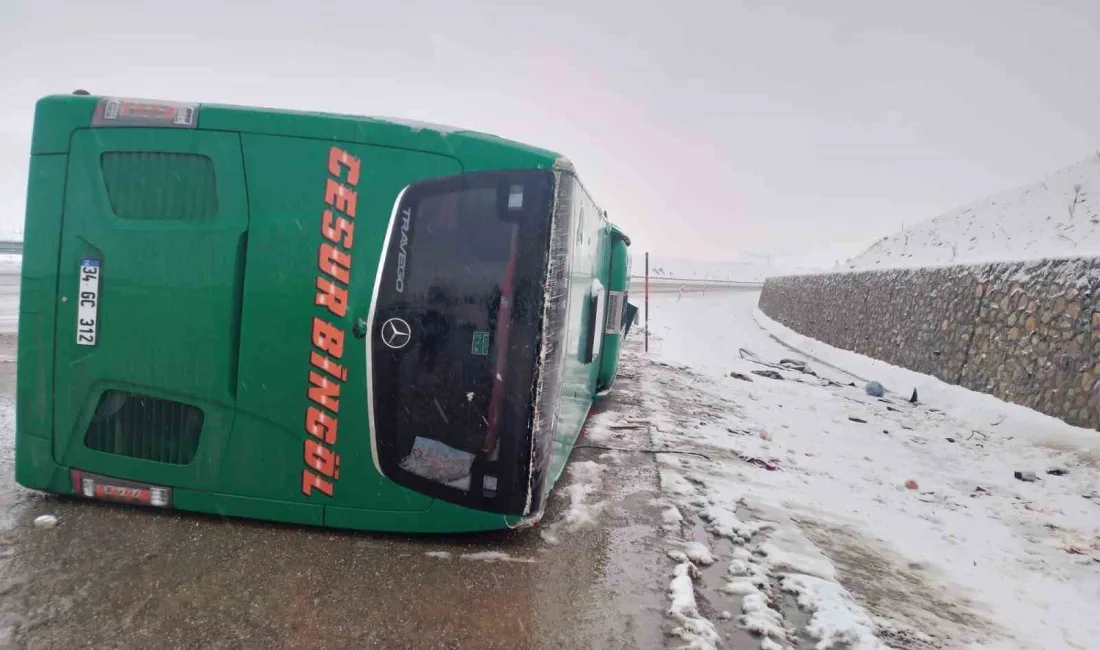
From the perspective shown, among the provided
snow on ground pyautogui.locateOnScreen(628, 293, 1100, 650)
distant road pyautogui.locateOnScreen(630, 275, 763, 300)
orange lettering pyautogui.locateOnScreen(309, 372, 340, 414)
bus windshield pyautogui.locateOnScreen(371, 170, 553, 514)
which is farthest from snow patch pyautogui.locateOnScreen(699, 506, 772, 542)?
distant road pyautogui.locateOnScreen(630, 275, 763, 300)

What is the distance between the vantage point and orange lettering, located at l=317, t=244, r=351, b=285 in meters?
2.46

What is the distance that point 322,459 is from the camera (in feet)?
8.33

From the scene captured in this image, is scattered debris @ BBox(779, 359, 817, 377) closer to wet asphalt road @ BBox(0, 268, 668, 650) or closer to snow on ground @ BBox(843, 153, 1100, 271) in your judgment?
snow on ground @ BBox(843, 153, 1100, 271)

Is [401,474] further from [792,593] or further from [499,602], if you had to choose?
[792,593]

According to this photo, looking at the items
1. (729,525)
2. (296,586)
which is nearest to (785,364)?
(729,525)

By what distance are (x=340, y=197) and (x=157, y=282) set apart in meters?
0.92

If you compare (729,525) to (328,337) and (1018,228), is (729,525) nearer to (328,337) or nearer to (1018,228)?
(328,337)

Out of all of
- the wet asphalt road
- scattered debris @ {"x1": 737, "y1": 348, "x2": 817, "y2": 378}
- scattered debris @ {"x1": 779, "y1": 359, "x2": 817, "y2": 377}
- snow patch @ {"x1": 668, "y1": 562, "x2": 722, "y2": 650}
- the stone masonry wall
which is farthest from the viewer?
scattered debris @ {"x1": 737, "y1": 348, "x2": 817, "y2": 378}

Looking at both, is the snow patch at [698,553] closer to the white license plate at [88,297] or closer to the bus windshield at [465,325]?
the bus windshield at [465,325]

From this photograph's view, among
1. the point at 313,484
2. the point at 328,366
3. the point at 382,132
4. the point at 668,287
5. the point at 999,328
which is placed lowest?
the point at 313,484

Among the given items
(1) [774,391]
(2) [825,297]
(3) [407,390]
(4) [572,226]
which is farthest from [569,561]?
(2) [825,297]

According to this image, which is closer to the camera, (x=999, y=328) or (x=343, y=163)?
(x=343, y=163)

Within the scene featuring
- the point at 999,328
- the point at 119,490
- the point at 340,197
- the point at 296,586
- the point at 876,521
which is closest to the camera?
the point at 296,586

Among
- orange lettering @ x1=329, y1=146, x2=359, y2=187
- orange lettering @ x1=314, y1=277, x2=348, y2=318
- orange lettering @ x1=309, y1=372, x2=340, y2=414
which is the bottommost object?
orange lettering @ x1=309, y1=372, x2=340, y2=414
